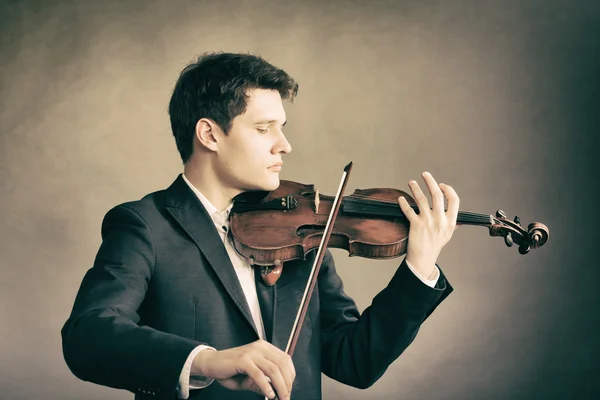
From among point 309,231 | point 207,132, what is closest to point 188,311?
point 309,231

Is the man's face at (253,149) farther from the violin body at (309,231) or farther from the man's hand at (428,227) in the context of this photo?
the man's hand at (428,227)

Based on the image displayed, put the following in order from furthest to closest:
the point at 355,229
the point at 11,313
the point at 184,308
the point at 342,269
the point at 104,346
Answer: the point at 342,269 → the point at 11,313 → the point at 355,229 → the point at 184,308 → the point at 104,346

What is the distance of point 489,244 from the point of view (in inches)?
130

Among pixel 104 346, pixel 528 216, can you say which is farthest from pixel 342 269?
pixel 104 346

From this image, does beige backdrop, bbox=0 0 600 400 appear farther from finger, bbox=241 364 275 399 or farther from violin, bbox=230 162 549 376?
finger, bbox=241 364 275 399

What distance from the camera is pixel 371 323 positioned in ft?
6.23

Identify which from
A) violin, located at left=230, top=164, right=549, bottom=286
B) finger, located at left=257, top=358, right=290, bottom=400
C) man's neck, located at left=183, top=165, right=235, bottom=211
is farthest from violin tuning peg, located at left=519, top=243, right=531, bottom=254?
finger, located at left=257, top=358, right=290, bottom=400

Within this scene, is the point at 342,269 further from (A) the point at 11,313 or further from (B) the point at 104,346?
(B) the point at 104,346

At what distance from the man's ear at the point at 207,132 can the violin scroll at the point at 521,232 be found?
733 millimetres

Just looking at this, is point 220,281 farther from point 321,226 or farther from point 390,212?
point 390,212

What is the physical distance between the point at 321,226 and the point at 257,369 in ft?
2.13

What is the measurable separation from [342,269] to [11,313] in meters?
1.38

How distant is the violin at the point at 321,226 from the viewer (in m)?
1.85

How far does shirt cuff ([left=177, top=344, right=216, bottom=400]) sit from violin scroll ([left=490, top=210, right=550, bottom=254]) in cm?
85
